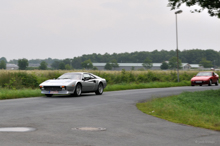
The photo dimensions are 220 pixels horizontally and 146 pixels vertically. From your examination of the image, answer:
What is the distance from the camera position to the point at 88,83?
66.7 ft

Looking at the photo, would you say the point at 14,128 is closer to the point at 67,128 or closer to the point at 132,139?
the point at 67,128

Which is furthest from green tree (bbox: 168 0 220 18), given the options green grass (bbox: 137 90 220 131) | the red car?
the red car

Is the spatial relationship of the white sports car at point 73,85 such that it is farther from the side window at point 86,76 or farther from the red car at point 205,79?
the red car at point 205,79

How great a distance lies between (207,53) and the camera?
184 metres

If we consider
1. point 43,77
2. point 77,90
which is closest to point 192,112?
point 77,90

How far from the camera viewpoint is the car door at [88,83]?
20.1 m

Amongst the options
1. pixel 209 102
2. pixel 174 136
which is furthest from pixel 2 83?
pixel 174 136

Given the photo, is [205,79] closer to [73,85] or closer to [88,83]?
[88,83]

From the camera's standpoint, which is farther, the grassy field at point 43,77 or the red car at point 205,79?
the red car at point 205,79

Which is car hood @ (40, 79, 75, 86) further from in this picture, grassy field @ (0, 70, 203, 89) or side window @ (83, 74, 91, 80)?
grassy field @ (0, 70, 203, 89)

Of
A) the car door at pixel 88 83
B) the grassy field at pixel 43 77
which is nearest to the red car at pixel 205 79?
the grassy field at pixel 43 77

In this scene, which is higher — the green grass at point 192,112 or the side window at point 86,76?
the side window at point 86,76

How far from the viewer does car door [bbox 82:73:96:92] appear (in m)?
20.1

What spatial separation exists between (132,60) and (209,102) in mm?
168677
